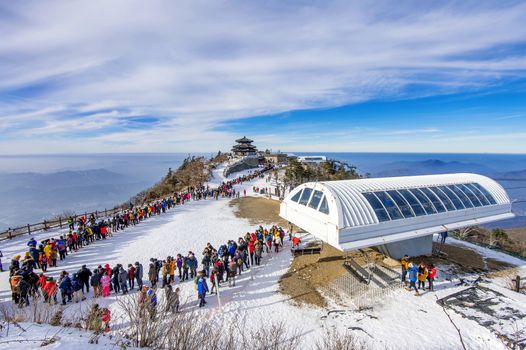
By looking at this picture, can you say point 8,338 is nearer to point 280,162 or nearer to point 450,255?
point 450,255

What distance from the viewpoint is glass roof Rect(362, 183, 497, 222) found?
527 inches

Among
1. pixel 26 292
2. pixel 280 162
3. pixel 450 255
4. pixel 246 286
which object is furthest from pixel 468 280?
pixel 280 162

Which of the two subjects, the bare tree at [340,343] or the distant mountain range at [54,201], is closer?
the bare tree at [340,343]

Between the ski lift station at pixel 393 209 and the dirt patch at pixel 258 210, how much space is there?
29.8ft

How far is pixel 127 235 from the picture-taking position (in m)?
20.2

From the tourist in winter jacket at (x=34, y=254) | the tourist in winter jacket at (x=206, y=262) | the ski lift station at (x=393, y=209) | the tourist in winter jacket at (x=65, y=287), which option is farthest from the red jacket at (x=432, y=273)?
the tourist in winter jacket at (x=34, y=254)

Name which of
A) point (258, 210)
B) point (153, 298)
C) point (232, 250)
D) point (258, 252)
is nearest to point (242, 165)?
point (258, 210)

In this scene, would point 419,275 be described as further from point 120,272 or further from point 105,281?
point 105,281

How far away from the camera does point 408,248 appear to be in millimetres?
15445

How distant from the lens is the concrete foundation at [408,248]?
15156mm

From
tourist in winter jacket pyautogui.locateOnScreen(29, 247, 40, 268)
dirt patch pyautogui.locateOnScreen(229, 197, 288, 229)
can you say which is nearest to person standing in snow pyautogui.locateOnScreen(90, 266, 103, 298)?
tourist in winter jacket pyautogui.locateOnScreen(29, 247, 40, 268)

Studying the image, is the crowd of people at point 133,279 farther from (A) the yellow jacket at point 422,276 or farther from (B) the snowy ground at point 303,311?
(A) the yellow jacket at point 422,276

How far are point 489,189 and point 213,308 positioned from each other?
1852 centimetres

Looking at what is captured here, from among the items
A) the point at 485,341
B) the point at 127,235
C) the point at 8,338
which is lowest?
the point at 485,341
